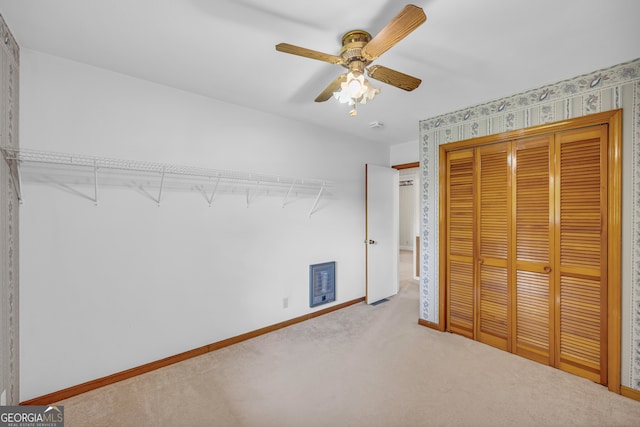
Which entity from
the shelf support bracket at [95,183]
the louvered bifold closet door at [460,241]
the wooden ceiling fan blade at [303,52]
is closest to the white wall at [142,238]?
the shelf support bracket at [95,183]

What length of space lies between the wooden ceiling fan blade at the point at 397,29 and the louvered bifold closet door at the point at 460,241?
6.29 feet

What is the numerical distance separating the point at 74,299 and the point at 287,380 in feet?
5.54

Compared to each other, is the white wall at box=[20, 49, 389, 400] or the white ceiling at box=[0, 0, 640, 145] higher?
the white ceiling at box=[0, 0, 640, 145]

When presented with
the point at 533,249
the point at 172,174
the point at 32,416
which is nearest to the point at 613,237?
the point at 533,249

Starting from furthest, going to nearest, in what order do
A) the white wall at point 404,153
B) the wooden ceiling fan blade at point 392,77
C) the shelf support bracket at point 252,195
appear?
the white wall at point 404,153
the shelf support bracket at point 252,195
the wooden ceiling fan blade at point 392,77

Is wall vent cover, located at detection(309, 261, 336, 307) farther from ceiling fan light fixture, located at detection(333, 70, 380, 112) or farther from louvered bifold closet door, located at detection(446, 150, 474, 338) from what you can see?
ceiling fan light fixture, located at detection(333, 70, 380, 112)

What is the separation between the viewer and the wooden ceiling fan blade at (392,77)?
155 cm

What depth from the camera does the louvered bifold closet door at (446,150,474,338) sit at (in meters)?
2.85

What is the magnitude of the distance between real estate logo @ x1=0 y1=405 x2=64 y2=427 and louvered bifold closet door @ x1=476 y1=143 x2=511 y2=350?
3.48 m

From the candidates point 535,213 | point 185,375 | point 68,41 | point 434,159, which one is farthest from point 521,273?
point 68,41

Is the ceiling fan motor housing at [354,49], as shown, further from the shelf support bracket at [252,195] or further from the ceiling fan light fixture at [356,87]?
the shelf support bracket at [252,195]

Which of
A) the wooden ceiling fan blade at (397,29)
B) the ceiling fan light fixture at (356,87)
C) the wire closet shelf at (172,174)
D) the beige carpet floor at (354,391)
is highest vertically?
the wooden ceiling fan blade at (397,29)

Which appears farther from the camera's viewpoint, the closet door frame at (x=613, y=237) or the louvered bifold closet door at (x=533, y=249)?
the louvered bifold closet door at (x=533, y=249)

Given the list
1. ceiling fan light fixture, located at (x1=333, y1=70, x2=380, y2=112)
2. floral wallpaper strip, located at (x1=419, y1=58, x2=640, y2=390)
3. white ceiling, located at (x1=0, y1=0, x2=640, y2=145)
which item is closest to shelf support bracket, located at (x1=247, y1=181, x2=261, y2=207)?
white ceiling, located at (x1=0, y1=0, x2=640, y2=145)
